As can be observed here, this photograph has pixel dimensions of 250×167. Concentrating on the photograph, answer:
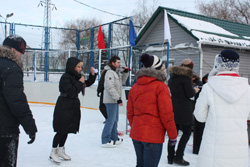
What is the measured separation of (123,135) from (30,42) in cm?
1110

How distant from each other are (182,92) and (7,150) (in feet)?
8.33

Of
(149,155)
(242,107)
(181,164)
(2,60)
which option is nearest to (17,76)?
(2,60)

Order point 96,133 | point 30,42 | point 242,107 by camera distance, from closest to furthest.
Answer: point 242,107 → point 96,133 → point 30,42

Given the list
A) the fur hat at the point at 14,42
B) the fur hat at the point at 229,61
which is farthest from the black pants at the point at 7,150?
the fur hat at the point at 229,61

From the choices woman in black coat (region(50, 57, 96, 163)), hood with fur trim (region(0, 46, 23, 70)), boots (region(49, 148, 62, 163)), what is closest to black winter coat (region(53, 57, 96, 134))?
woman in black coat (region(50, 57, 96, 163))

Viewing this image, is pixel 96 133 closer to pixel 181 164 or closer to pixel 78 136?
pixel 78 136

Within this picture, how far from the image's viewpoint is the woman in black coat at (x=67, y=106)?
3773mm

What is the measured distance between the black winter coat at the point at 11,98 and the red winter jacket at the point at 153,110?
3.28ft

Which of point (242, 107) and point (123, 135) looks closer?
point (242, 107)

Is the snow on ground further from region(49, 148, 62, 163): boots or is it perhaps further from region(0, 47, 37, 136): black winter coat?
region(0, 47, 37, 136): black winter coat

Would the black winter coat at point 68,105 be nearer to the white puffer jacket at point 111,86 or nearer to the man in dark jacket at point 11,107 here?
the white puffer jacket at point 111,86

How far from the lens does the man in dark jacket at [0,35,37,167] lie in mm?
2236

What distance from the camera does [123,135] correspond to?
595 cm

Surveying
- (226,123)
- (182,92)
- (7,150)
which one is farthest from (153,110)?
(182,92)
